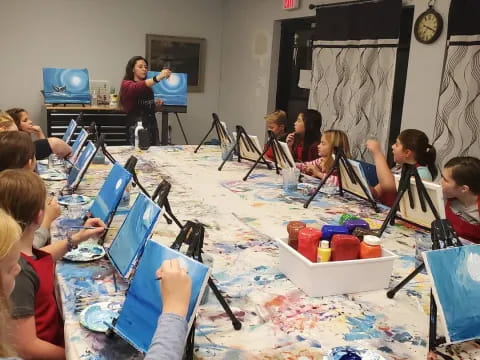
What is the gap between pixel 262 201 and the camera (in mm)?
2648

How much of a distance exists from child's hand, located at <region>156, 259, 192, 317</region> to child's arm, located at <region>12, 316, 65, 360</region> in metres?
0.41

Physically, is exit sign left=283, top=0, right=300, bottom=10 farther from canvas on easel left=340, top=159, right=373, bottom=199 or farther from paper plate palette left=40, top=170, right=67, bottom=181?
paper plate palette left=40, top=170, right=67, bottom=181

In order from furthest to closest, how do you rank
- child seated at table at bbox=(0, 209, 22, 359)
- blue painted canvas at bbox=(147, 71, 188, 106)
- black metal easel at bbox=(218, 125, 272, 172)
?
blue painted canvas at bbox=(147, 71, 188, 106) → black metal easel at bbox=(218, 125, 272, 172) → child seated at table at bbox=(0, 209, 22, 359)

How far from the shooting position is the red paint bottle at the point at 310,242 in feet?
5.30

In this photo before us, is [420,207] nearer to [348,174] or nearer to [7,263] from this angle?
[348,174]

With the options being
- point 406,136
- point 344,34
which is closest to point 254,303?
point 406,136

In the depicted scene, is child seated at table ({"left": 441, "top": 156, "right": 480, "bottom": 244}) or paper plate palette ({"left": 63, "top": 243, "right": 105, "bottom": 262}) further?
child seated at table ({"left": 441, "top": 156, "right": 480, "bottom": 244})

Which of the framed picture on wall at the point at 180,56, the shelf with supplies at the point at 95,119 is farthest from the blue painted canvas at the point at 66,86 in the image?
the framed picture on wall at the point at 180,56

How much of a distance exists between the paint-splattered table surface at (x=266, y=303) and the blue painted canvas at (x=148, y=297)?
0.20 feet

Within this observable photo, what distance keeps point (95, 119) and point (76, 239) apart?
4286 mm

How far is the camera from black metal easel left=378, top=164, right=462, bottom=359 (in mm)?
1283

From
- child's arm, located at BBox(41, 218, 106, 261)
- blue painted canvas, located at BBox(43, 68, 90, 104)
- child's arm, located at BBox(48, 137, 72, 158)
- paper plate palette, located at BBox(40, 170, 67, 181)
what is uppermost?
blue painted canvas, located at BBox(43, 68, 90, 104)

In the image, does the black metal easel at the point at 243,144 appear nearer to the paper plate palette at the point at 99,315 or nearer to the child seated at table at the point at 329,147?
the child seated at table at the point at 329,147

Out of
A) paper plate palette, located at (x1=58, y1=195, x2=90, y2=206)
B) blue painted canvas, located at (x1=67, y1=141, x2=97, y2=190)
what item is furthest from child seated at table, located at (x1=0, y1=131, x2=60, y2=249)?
blue painted canvas, located at (x1=67, y1=141, x2=97, y2=190)
